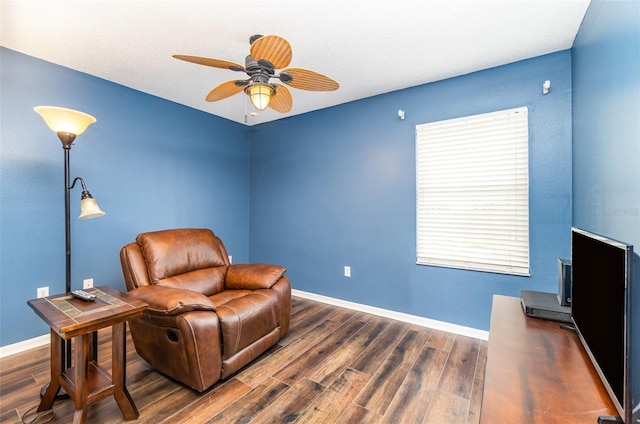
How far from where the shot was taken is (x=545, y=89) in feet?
7.45

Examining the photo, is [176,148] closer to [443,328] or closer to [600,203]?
[443,328]

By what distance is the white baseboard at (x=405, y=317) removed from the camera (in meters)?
2.56

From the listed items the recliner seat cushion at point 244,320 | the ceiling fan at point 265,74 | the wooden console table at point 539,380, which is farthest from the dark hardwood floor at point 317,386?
the ceiling fan at point 265,74

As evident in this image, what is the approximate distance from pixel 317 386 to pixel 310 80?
206 centimetres

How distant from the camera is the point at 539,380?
0.96 meters

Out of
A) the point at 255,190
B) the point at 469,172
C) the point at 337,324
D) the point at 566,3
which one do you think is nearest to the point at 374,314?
the point at 337,324

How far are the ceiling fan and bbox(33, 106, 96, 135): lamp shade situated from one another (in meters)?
0.80

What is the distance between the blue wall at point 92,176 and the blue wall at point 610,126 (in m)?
3.73

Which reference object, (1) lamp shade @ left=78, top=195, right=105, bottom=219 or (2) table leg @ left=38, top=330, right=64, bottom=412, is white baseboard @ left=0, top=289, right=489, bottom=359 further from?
(1) lamp shade @ left=78, top=195, right=105, bottom=219

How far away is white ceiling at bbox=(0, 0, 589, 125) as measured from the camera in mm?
1778

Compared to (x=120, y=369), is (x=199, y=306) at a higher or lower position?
higher

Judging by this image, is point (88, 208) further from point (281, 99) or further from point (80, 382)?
point (281, 99)

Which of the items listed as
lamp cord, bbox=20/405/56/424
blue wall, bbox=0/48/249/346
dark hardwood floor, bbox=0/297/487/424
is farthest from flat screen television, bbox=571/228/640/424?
blue wall, bbox=0/48/249/346

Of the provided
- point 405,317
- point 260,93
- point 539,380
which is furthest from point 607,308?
point 405,317
